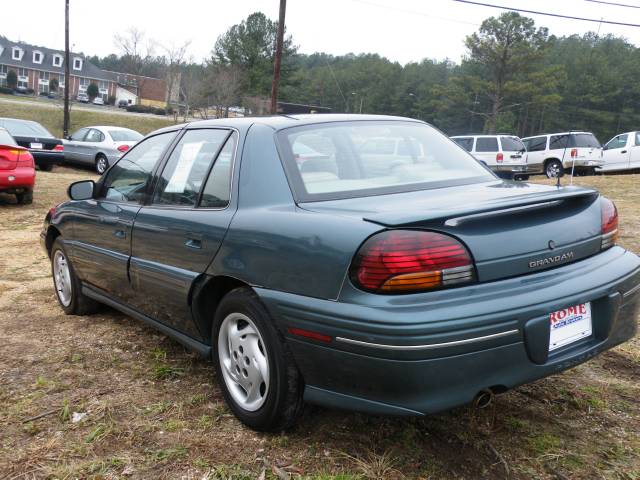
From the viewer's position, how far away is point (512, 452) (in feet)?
8.42

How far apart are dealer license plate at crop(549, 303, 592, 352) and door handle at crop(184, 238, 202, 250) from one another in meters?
1.65

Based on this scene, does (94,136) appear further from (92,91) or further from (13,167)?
(92,91)

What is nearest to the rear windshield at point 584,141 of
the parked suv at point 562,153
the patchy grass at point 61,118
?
the parked suv at point 562,153

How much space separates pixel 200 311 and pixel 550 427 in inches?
70.9

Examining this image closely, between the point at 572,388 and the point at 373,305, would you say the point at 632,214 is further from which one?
the point at 373,305

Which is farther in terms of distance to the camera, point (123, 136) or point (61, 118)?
point (61, 118)

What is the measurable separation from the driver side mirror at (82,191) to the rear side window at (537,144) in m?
18.7

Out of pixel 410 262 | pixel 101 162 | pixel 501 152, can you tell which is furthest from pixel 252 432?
pixel 501 152

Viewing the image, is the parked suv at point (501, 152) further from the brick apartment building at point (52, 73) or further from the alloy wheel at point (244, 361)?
the brick apartment building at point (52, 73)

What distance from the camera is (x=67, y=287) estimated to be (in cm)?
470

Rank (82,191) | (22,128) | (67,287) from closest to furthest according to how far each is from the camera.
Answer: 1. (82,191)
2. (67,287)
3. (22,128)

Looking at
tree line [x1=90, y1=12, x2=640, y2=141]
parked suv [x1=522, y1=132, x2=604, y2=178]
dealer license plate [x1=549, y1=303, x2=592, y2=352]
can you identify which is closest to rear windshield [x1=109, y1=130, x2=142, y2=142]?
parked suv [x1=522, y1=132, x2=604, y2=178]

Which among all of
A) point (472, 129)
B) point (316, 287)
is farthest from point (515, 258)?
point (472, 129)

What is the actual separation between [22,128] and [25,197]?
5458mm
